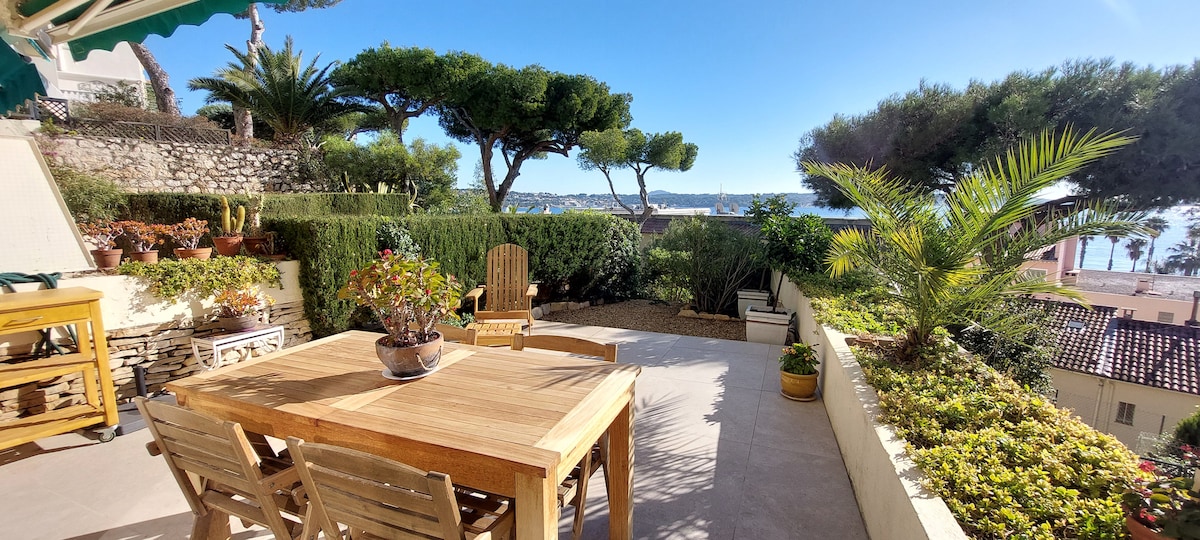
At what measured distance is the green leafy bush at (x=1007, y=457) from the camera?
1347 millimetres

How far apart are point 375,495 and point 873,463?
194cm

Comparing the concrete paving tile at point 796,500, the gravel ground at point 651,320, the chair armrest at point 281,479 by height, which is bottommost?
the gravel ground at point 651,320

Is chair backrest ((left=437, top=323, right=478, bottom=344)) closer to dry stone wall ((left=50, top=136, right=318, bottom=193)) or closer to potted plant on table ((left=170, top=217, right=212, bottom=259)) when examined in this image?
potted plant on table ((left=170, top=217, right=212, bottom=259))

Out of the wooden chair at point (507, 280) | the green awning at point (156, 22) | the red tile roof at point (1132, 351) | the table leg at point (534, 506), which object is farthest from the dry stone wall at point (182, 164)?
the red tile roof at point (1132, 351)

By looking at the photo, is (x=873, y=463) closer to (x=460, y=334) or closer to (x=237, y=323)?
(x=460, y=334)

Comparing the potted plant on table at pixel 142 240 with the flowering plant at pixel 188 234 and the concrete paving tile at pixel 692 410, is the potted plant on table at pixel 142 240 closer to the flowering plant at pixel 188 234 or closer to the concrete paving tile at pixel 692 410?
the flowering plant at pixel 188 234

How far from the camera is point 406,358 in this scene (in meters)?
1.74

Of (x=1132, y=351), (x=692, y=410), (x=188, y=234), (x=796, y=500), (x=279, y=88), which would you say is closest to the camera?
(x=796, y=500)

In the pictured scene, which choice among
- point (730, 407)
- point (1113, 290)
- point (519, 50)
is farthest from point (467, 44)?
point (1113, 290)

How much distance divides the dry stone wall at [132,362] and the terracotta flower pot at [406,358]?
2541 mm

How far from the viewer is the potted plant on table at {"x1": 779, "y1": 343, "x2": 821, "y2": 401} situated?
3387 millimetres

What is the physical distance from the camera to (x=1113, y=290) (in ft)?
58.3

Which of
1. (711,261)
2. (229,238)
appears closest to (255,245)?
(229,238)

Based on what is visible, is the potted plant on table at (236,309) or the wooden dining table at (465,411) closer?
the wooden dining table at (465,411)
